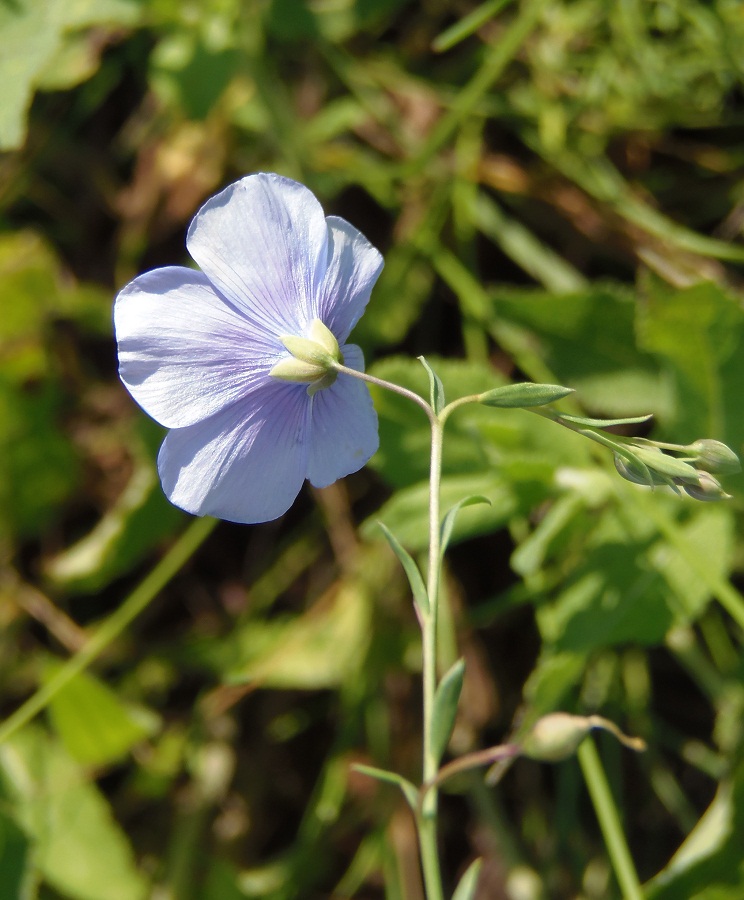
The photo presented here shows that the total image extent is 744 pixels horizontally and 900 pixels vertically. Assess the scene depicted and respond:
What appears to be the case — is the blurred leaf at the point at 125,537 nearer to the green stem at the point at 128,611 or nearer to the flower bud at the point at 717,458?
the green stem at the point at 128,611

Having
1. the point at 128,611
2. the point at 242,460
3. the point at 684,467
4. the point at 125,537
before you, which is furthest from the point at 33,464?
the point at 684,467

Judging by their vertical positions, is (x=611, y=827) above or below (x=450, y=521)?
below

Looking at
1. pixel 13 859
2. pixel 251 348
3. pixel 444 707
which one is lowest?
pixel 13 859

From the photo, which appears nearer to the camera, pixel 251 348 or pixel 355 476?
pixel 251 348

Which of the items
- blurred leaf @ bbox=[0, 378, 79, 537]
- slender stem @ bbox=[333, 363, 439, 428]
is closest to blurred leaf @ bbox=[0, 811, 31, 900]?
blurred leaf @ bbox=[0, 378, 79, 537]

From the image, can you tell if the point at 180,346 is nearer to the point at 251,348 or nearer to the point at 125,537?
the point at 251,348

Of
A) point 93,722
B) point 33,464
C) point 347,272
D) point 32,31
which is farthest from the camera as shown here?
point 33,464

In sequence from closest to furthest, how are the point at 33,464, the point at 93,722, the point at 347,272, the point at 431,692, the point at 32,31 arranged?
the point at 431,692 → the point at 347,272 → the point at 32,31 → the point at 93,722 → the point at 33,464

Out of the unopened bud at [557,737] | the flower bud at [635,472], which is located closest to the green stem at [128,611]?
the unopened bud at [557,737]
